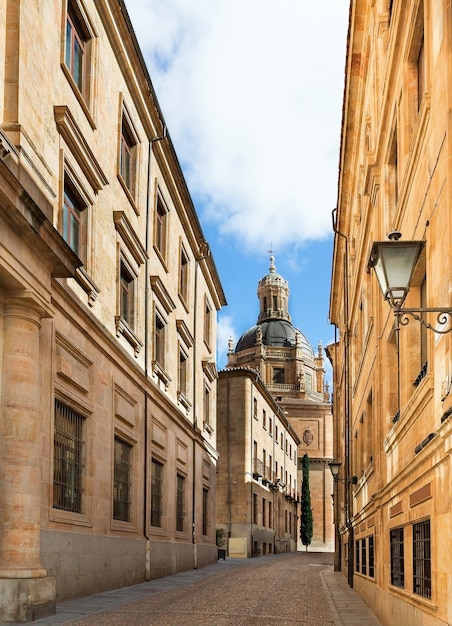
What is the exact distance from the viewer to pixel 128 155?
22.5 m

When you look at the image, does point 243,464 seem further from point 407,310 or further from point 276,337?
point 276,337

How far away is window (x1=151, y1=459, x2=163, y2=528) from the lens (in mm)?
24531

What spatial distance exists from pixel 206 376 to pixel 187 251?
6481mm

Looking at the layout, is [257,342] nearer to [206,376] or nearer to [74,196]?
[206,376]

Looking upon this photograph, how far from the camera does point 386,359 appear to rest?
1323cm

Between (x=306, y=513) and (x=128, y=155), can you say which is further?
(x=306, y=513)

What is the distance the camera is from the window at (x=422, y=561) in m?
8.61

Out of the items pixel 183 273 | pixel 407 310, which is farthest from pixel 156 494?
pixel 407 310

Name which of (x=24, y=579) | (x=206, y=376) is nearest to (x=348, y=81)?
(x=24, y=579)

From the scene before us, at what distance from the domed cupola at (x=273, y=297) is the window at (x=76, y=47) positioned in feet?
311

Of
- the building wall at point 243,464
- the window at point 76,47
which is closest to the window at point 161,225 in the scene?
the window at point 76,47

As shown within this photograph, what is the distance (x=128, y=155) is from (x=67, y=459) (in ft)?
30.7

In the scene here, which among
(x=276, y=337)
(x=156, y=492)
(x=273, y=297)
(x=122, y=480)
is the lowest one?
(x=156, y=492)

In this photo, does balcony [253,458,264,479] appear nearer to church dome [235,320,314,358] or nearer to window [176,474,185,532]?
window [176,474,185,532]
